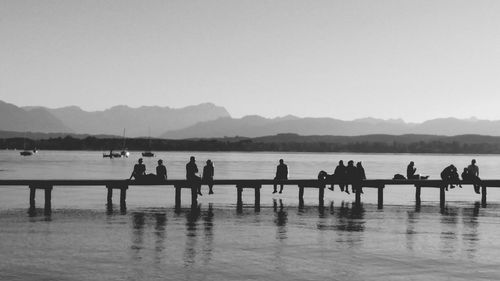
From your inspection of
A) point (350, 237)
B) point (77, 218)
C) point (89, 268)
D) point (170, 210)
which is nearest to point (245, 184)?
point (170, 210)

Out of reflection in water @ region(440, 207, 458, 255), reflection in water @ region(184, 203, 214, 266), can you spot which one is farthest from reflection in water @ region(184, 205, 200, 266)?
reflection in water @ region(440, 207, 458, 255)

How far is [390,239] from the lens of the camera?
2398 cm

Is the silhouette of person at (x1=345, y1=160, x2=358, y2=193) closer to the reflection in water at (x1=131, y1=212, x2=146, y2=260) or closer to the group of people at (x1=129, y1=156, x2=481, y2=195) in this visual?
the group of people at (x1=129, y1=156, x2=481, y2=195)

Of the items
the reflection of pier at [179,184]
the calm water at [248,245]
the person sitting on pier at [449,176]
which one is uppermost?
the person sitting on pier at [449,176]

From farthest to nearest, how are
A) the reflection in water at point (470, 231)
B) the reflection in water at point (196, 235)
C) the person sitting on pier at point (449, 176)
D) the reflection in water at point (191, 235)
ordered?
the person sitting on pier at point (449, 176) < the reflection in water at point (470, 231) < the reflection in water at point (196, 235) < the reflection in water at point (191, 235)

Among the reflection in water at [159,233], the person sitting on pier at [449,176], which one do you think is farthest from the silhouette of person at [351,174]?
the reflection in water at [159,233]

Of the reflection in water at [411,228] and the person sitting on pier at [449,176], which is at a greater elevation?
the person sitting on pier at [449,176]

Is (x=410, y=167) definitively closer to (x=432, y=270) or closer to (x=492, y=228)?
(x=492, y=228)

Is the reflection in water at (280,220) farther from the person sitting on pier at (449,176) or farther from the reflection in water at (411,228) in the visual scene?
the person sitting on pier at (449,176)

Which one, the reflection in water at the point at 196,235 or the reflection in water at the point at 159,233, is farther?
the reflection in water at the point at 159,233

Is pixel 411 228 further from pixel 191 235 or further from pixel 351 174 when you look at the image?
pixel 351 174

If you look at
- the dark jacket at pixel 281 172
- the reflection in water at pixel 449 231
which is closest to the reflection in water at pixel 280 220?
the dark jacket at pixel 281 172

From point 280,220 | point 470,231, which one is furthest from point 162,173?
point 470,231

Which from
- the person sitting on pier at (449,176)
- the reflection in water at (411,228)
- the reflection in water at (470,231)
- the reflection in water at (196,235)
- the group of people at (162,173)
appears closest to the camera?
the reflection in water at (196,235)
